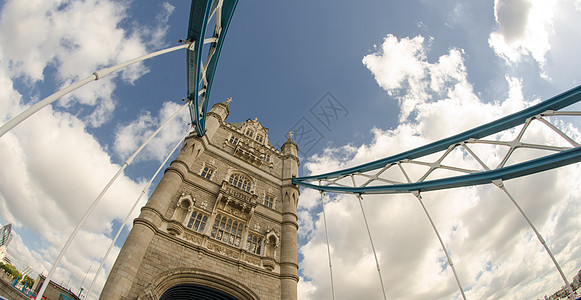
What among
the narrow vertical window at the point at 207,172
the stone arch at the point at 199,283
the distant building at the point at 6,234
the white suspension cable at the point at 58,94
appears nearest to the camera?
the white suspension cable at the point at 58,94

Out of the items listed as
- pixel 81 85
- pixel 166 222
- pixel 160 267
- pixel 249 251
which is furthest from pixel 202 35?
pixel 249 251

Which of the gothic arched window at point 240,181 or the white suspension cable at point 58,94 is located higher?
the gothic arched window at point 240,181

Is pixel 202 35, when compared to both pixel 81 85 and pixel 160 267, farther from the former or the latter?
pixel 160 267

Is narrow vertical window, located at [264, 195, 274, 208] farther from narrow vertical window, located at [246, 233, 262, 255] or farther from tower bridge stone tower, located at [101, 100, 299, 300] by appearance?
narrow vertical window, located at [246, 233, 262, 255]

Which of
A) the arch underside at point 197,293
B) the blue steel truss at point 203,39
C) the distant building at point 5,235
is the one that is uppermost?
the distant building at point 5,235

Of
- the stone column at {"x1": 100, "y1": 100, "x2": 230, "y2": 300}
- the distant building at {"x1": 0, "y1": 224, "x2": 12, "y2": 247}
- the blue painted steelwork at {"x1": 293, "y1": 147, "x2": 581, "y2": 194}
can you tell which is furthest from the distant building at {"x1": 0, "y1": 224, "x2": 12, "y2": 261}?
the blue painted steelwork at {"x1": 293, "y1": 147, "x2": 581, "y2": 194}

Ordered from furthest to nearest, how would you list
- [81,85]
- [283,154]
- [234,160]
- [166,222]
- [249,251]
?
[283,154] < [234,160] < [249,251] < [166,222] < [81,85]

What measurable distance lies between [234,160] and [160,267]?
29.8 feet

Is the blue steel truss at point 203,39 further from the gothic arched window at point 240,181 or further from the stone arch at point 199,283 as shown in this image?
the stone arch at point 199,283

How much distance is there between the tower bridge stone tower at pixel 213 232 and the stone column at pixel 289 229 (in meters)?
0.06

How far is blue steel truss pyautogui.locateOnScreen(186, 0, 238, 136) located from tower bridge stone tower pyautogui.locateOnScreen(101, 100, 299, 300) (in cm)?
440

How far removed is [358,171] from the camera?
617 inches

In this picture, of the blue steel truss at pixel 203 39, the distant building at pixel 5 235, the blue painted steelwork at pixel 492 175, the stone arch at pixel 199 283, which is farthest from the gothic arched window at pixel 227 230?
the distant building at pixel 5 235

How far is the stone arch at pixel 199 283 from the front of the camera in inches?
405
